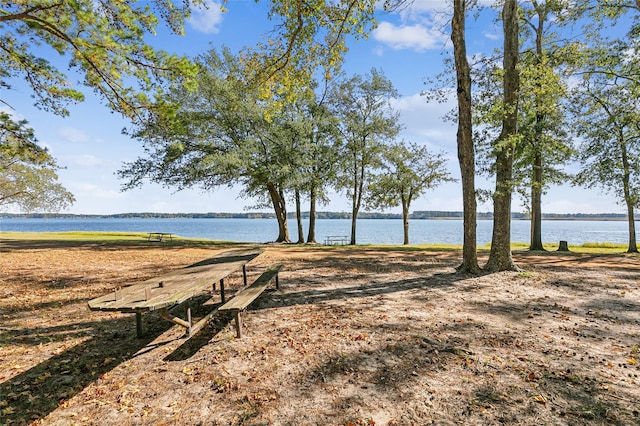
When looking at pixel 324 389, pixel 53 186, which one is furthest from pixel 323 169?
pixel 53 186

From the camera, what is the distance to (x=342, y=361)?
12.4 feet

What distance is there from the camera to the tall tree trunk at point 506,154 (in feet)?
29.3

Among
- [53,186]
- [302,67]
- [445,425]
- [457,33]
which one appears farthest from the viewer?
[53,186]

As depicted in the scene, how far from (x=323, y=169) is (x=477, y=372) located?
19640mm

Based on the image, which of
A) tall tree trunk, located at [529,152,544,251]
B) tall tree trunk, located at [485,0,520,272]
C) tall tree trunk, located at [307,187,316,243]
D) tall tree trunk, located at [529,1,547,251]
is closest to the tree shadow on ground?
tall tree trunk, located at [485,0,520,272]

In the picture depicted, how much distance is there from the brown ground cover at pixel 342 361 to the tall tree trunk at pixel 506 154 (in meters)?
2.15

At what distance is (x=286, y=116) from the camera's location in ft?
71.3

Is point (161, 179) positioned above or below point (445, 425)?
above

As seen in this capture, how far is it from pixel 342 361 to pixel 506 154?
7879mm

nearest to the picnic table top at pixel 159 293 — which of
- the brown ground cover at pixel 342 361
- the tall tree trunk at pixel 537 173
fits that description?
the brown ground cover at pixel 342 361

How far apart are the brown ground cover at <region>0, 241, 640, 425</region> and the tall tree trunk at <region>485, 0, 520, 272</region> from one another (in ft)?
7.07

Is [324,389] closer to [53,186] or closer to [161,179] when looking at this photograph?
[161,179]

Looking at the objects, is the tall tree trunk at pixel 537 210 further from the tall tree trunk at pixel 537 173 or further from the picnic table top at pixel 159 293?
the picnic table top at pixel 159 293

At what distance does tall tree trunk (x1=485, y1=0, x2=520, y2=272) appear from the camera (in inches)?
352
